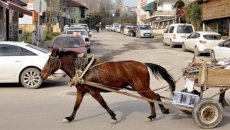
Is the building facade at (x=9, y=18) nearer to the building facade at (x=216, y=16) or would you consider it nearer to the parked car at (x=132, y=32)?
the building facade at (x=216, y=16)

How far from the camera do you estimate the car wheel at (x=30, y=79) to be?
44.2 ft

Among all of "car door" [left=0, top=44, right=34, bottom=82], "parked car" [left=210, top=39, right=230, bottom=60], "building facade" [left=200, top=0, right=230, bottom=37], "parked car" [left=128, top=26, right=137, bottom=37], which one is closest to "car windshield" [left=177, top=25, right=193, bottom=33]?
"building facade" [left=200, top=0, right=230, bottom=37]

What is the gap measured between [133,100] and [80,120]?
2.53 meters

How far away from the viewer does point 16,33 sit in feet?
121

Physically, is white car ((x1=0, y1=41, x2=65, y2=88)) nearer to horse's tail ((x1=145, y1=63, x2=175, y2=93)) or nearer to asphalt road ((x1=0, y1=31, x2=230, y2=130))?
asphalt road ((x1=0, y1=31, x2=230, y2=130))

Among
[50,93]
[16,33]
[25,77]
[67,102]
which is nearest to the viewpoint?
[67,102]

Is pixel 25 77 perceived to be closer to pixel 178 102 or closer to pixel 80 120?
pixel 80 120

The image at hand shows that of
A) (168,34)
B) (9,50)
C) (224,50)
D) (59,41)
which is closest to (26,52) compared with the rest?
(9,50)

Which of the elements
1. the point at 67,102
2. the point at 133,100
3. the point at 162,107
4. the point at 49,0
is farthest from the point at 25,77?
the point at 49,0

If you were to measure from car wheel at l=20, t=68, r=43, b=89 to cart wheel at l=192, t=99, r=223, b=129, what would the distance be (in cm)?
660

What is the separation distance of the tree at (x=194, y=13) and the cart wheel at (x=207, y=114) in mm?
32815

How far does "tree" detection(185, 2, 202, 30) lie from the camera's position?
40031 millimetres

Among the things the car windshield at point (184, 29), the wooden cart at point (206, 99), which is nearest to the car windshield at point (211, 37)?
the car windshield at point (184, 29)

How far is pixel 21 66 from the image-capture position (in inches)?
532
